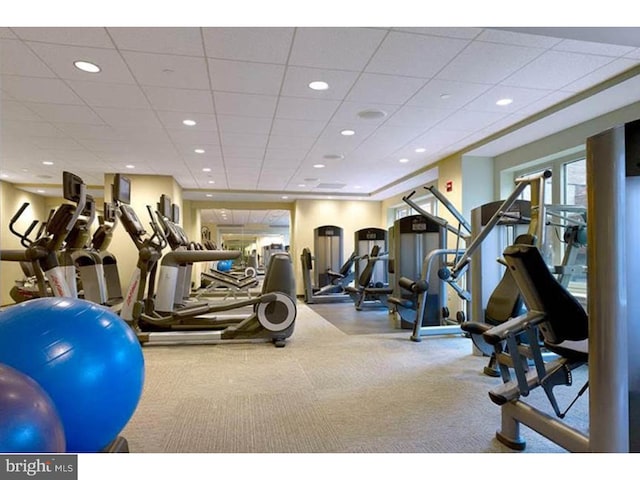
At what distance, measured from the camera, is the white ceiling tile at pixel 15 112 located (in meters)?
3.93

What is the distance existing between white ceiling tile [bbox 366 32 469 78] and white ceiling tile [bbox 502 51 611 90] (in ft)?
2.38

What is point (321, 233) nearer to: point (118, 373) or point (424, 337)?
point (424, 337)

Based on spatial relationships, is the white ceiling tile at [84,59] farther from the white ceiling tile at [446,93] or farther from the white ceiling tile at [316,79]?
the white ceiling tile at [446,93]

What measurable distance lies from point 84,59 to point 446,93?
10.1 feet

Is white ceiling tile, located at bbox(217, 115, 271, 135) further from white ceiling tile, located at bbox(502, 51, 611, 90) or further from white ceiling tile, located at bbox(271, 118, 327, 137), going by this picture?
white ceiling tile, located at bbox(502, 51, 611, 90)

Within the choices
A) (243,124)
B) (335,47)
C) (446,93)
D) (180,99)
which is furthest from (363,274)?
(335,47)

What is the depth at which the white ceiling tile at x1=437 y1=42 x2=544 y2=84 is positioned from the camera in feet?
9.36

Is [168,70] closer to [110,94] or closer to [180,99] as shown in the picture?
[180,99]

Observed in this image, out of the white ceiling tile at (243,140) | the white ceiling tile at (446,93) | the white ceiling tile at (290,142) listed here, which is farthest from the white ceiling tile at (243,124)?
the white ceiling tile at (446,93)

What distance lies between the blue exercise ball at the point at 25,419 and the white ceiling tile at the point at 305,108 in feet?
10.6

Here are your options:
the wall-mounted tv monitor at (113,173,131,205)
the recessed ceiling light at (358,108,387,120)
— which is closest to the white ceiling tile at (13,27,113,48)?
the wall-mounted tv monitor at (113,173,131,205)

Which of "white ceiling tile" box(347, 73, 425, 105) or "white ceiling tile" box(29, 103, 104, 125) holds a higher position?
"white ceiling tile" box(29, 103, 104, 125)
